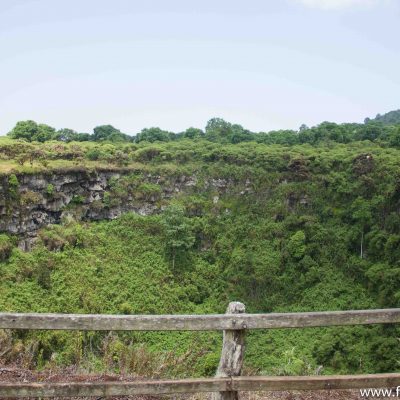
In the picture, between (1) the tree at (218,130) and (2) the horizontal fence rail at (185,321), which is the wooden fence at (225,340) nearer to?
(2) the horizontal fence rail at (185,321)

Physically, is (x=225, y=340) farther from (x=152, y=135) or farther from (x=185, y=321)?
(x=152, y=135)

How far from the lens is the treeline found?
46.7m

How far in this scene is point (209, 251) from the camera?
38781 mm

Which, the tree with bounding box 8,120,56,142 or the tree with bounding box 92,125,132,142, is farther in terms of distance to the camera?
the tree with bounding box 92,125,132,142

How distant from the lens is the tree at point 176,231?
119ft

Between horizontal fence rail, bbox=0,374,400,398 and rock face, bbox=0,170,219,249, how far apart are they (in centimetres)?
2971

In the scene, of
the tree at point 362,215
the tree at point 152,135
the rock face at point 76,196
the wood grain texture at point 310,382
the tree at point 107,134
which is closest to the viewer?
the wood grain texture at point 310,382

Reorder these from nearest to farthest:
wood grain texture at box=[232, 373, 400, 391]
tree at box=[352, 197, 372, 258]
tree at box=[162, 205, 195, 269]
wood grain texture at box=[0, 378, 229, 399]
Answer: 1. wood grain texture at box=[0, 378, 229, 399]
2. wood grain texture at box=[232, 373, 400, 391]
3. tree at box=[352, 197, 372, 258]
4. tree at box=[162, 205, 195, 269]

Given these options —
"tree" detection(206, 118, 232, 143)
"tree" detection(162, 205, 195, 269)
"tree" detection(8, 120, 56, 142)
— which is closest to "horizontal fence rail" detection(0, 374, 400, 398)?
"tree" detection(162, 205, 195, 269)

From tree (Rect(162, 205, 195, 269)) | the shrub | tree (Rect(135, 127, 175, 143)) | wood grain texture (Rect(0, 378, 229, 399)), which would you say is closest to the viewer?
wood grain texture (Rect(0, 378, 229, 399))

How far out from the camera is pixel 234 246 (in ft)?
126

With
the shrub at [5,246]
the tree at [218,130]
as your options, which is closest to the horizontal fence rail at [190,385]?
the shrub at [5,246]

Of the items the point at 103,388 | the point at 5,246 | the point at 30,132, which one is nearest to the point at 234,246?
the point at 5,246

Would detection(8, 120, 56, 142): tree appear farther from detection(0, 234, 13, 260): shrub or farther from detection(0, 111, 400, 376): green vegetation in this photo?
detection(0, 234, 13, 260): shrub
